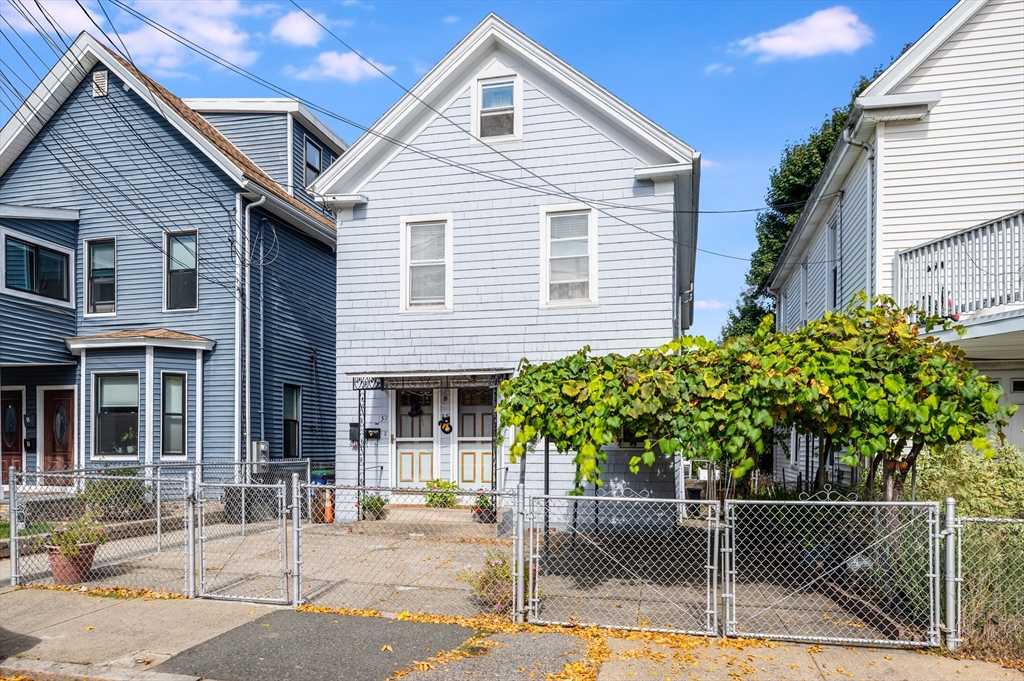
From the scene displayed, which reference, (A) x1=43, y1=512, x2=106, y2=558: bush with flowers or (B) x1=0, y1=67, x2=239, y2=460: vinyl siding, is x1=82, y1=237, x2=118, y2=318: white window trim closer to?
(B) x1=0, y1=67, x2=239, y2=460: vinyl siding

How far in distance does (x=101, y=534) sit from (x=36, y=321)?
7981 millimetres

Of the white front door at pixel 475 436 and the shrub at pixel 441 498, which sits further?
the white front door at pixel 475 436

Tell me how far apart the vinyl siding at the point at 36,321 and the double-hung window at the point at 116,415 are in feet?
3.84

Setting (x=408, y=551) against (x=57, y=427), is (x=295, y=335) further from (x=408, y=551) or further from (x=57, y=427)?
(x=408, y=551)

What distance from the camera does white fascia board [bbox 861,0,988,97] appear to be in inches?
442

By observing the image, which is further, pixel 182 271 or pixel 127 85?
pixel 127 85

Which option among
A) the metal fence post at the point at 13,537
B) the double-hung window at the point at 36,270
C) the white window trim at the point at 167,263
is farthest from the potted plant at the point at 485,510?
the double-hung window at the point at 36,270

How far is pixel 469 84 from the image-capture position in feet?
44.0

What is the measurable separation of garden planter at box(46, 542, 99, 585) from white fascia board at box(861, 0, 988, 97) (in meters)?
12.1

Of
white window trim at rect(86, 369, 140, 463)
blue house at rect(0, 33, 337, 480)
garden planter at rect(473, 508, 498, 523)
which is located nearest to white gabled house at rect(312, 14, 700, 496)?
garden planter at rect(473, 508, 498, 523)

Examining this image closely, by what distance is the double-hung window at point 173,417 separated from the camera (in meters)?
15.2

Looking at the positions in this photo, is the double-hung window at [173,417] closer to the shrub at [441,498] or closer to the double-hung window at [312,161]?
the shrub at [441,498]

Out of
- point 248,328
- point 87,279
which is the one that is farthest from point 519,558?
point 87,279

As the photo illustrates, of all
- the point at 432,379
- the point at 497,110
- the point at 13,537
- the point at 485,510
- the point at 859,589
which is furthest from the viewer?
the point at 497,110
